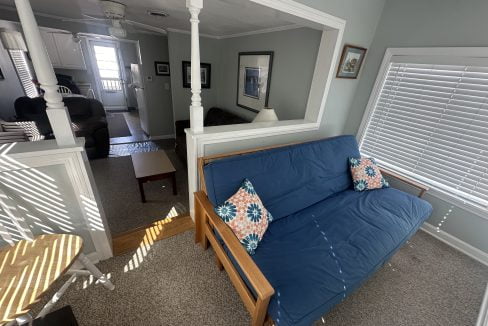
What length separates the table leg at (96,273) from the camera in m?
1.29

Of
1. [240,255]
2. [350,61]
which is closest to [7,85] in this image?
[240,255]

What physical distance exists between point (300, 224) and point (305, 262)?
38 centimetres

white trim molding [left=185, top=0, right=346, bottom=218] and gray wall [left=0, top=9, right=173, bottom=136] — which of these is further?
gray wall [left=0, top=9, right=173, bottom=136]

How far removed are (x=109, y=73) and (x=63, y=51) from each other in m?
1.25

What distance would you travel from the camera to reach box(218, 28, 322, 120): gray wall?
7.83 feet

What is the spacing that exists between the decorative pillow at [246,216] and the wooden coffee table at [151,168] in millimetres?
1319

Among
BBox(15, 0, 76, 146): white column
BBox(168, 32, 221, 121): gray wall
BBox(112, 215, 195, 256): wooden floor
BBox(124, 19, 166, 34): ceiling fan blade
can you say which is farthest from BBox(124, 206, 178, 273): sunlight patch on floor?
BBox(124, 19, 166, 34): ceiling fan blade

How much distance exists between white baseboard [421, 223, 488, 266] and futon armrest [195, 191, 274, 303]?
7.71 feet

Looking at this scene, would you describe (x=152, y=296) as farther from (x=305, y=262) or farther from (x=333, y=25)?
(x=333, y=25)

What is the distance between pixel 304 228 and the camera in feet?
5.00

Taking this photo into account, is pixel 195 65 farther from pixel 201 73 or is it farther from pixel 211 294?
pixel 201 73

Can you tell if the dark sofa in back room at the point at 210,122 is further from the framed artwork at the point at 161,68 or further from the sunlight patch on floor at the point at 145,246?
the sunlight patch on floor at the point at 145,246

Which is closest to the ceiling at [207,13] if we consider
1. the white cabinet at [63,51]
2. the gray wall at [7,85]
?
the gray wall at [7,85]

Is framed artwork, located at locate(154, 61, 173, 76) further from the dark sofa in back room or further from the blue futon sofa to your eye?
the blue futon sofa
